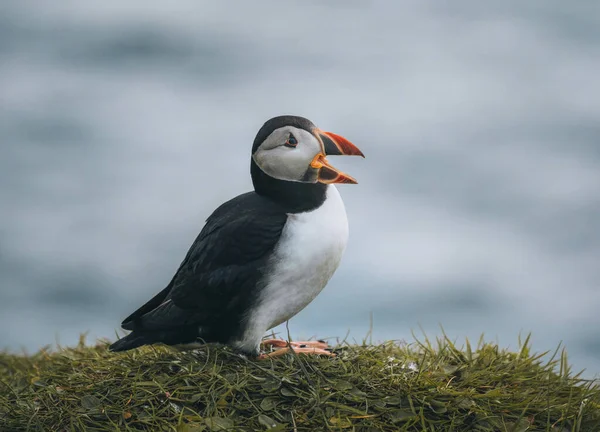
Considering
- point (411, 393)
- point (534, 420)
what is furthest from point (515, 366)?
point (411, 393)

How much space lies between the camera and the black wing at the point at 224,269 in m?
5.24

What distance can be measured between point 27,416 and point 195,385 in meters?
1.13

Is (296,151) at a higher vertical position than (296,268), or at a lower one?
higher

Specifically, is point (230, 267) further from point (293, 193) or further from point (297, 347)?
point (297, 347)

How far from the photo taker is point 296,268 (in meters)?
5.21

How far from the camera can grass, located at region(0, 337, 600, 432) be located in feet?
16.0

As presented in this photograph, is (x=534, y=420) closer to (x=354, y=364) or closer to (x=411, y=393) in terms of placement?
(x=411, y=393)

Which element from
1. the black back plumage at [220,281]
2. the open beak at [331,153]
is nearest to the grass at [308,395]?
the black back plumage at [220,281]

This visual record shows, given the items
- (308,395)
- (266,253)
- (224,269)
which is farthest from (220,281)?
(308,395)

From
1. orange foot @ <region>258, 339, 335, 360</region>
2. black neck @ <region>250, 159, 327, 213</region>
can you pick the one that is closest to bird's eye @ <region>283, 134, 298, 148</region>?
black neck @ <region>250, 159, 327, 213</region>

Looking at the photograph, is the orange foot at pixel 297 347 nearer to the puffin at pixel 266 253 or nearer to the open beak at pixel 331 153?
the puffin at pixel 266 253

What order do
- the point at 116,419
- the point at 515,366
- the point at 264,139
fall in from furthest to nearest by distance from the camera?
the point at 515,366, the point at 264,139, the point at 116,419

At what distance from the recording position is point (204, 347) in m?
5.49

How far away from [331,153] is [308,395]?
1587 mm
